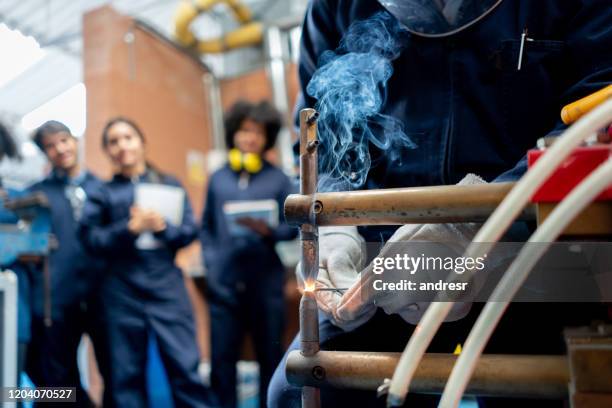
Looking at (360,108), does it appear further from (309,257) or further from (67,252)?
(67,252)

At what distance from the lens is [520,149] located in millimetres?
781

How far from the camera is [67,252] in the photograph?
186 cm

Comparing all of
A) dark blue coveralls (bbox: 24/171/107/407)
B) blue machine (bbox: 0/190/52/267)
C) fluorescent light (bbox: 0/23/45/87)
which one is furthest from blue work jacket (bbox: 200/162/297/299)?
fluorescent light (bbox: 0/23/45/87)

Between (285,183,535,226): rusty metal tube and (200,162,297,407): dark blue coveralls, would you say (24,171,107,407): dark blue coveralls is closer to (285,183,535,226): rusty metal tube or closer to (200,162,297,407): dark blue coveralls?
(200,162,297,407): dark blue coveralls

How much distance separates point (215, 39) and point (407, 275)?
3.63 meters

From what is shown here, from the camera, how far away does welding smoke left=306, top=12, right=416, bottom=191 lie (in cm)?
81

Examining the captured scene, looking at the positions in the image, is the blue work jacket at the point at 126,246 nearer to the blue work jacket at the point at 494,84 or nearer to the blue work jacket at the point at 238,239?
the blue work jacket at the point at 238,239

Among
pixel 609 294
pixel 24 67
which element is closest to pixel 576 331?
pixel 609 294

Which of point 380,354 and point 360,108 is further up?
point 360,108

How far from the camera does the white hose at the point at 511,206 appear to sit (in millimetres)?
435

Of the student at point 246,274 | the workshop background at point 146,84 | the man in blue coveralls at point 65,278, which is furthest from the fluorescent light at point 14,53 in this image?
the student at point 246,274

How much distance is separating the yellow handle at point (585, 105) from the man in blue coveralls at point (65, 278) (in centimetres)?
138

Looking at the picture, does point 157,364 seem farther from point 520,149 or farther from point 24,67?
point 520,149

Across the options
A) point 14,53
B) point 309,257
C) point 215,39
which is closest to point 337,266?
point 309,257
